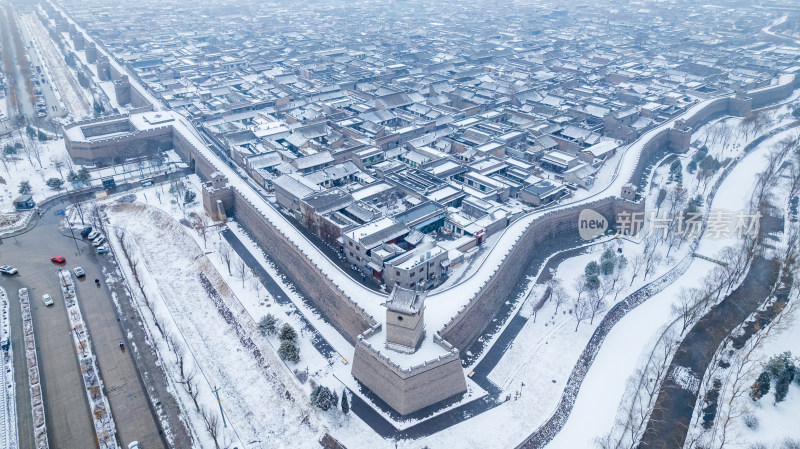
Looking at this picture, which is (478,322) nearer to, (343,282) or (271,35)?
(343,282)

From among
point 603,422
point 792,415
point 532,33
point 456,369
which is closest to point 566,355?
point 603,422

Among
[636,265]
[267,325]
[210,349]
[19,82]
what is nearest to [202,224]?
[210,349]

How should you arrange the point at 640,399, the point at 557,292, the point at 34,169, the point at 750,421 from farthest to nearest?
the point at 34,169, the point at 557,292, the point at 640,399, the point at 750,421

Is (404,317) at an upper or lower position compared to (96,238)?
upper

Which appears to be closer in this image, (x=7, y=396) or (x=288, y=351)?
(x=7, y=396)

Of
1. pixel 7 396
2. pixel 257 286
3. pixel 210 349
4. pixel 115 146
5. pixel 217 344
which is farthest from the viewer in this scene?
pixel 115 146

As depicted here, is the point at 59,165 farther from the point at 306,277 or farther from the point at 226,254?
the point at 306,277

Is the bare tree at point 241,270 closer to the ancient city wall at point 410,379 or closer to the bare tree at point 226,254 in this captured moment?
the bare tree at point 226,254
